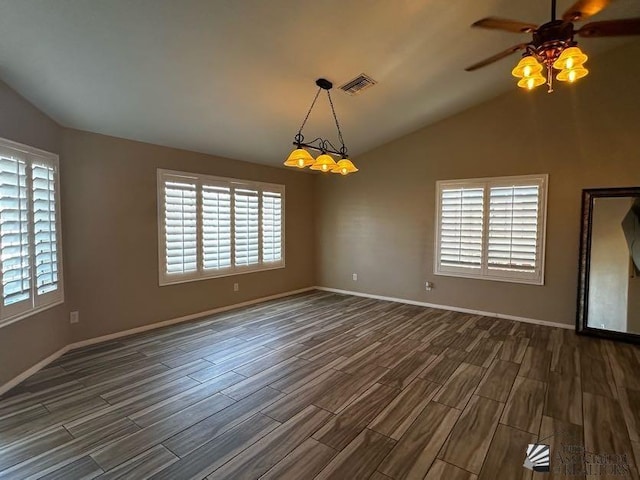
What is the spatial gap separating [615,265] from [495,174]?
1.93 m

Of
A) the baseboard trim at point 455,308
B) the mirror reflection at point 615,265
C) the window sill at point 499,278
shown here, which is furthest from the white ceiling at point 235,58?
the baseboard trim at point 455,308

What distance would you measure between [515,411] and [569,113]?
13.5ft

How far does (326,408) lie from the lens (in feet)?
8.57

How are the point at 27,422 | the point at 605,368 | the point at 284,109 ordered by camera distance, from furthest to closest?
1. the point at 284,109
2. the point at 605,368
3. the point at 27,422

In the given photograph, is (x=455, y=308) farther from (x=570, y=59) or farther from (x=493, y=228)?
(x=570, y=59)

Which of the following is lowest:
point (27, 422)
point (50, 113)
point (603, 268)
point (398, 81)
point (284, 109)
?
point (27, 422)

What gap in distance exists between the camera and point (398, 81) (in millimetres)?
4035

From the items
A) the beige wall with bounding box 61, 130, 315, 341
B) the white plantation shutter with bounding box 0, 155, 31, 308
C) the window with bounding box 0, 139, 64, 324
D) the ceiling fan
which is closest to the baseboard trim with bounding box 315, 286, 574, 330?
the beige wall with bounding box 61, 130, 315, 341

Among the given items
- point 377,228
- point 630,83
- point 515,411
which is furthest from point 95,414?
point 630,83

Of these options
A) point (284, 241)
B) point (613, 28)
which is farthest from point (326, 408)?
point (284, 241)

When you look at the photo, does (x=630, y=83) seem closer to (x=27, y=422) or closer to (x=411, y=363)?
(x=411, y=363)

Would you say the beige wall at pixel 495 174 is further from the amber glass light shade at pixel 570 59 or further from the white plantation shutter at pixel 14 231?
the white plantation shutter at pixel 14 231

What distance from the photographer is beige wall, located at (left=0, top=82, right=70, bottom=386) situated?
288 centimetres

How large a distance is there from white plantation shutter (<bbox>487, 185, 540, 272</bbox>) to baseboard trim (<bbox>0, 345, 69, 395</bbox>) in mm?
5826
